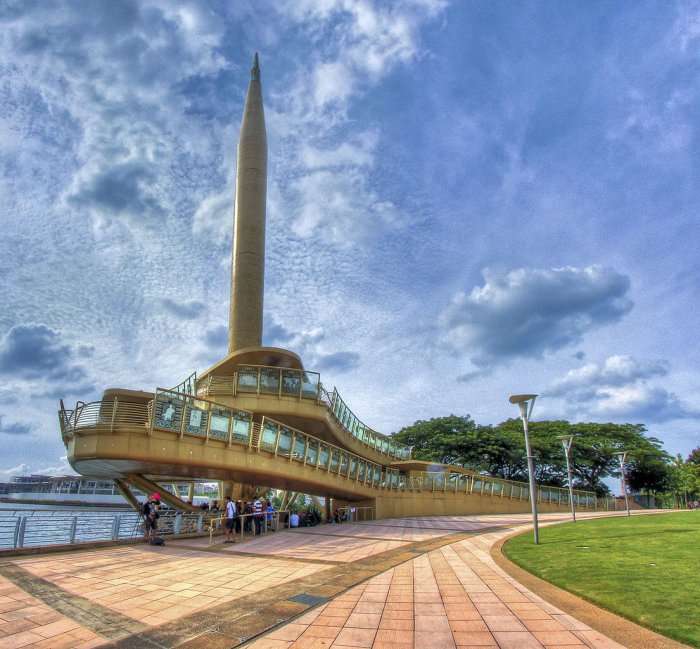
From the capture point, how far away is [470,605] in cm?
759

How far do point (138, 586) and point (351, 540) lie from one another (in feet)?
31.8

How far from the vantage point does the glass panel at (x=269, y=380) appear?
28000mm

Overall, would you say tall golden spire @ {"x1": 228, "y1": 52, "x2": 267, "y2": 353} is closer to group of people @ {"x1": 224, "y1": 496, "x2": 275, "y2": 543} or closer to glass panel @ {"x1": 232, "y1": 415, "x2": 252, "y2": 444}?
glass panel @ {"x1": 232, "y1": 415, "x2": 252, "y2": 444}

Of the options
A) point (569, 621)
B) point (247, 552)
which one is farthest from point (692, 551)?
point (247, 552)

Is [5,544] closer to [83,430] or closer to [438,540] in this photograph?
[83,430]

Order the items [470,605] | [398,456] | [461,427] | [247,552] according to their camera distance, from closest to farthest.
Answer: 1. [470,605]
2. [247,552]
3. [398,456]
4. [461,427]

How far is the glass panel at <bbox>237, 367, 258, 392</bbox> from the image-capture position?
1093 inches

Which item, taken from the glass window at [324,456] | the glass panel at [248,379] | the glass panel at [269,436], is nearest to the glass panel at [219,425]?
the glass panel at [269,436]

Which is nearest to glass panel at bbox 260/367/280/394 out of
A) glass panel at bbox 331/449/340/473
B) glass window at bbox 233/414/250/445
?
glass panel at bbox 331/449/340/473

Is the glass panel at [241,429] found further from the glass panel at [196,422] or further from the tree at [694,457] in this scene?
the tree at [694,457]

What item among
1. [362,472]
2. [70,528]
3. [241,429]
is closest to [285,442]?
[241,429]

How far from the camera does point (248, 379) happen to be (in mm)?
27938

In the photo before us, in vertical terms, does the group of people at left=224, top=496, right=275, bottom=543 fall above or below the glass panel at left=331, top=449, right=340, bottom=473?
below

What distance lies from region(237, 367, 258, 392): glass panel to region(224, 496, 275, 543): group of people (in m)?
7.68
